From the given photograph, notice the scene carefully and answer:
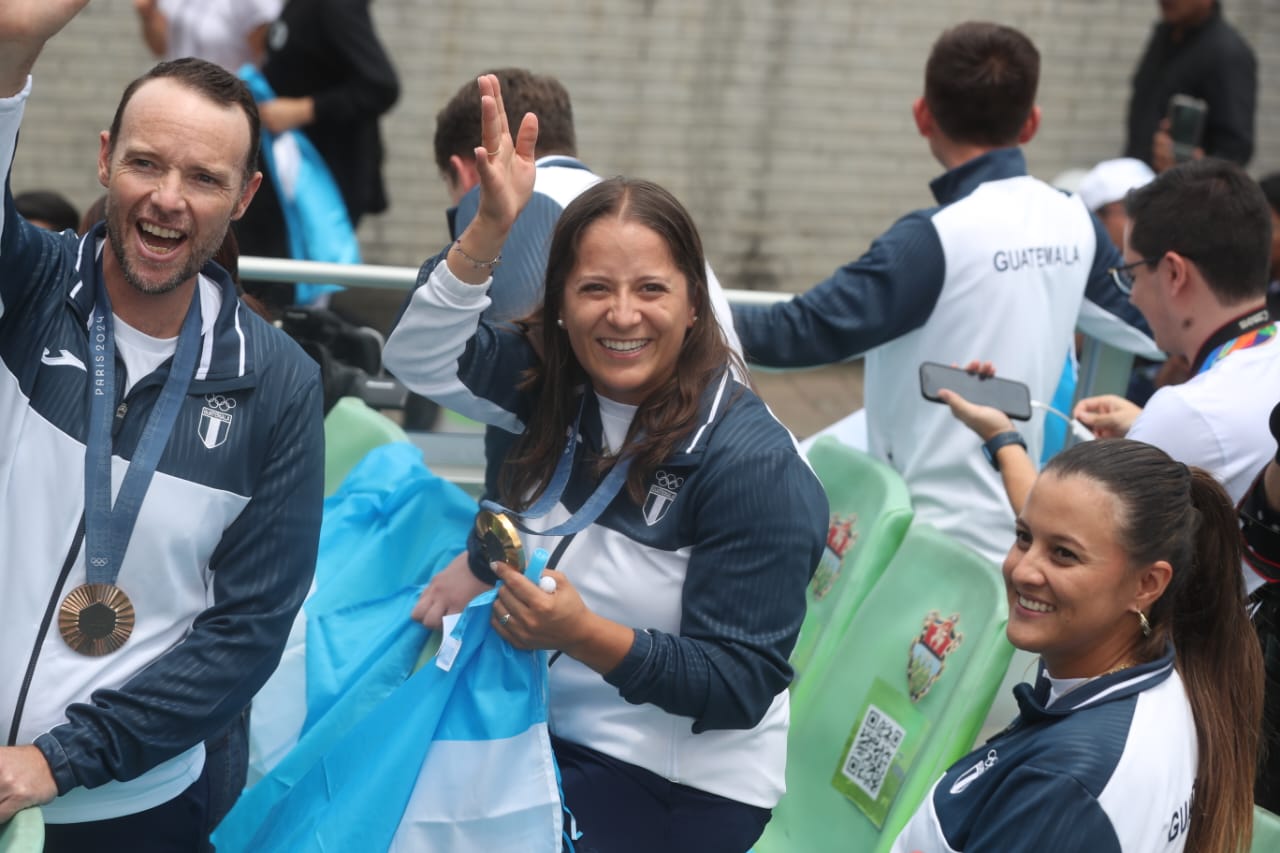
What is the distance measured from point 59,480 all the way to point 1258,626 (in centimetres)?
202

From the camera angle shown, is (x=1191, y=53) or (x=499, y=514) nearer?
(x=499, y=514)

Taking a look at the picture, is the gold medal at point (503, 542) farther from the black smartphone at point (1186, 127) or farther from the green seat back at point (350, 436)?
the black smartphone at point (1186, 127)

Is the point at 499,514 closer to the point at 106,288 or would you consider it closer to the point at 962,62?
the point at 106,288

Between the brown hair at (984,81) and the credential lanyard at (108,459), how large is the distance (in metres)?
2.25

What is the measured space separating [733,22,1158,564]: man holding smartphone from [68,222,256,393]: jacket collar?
159 cm

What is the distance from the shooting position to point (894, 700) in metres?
3.12

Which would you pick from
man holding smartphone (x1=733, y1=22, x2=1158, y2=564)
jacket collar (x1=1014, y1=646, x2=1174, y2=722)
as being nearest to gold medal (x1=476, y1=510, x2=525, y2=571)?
jacket collar (x1=1014, y1=646, x2=1174, y2=722)

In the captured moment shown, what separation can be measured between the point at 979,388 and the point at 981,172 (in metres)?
0.72

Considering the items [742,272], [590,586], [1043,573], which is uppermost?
[1043,573]

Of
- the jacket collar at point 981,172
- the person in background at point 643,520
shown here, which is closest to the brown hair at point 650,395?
the person in background at point 643,520

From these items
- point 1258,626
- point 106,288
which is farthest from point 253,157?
point 1258,626

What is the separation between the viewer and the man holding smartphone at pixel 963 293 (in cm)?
372

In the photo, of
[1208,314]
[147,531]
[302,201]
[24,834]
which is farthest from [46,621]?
[302,201]

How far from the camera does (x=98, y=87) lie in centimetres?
804
